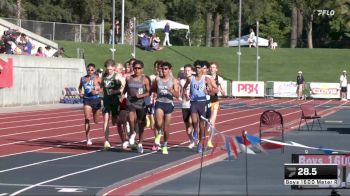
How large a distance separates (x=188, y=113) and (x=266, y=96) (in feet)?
131

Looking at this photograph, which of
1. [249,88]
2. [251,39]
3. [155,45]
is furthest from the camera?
[251,39]

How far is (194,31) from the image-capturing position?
104 meters

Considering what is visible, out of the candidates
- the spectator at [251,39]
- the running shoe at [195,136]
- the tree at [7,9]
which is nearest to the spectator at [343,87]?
the spectator at [251,39]

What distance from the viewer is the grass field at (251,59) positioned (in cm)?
A: 6656

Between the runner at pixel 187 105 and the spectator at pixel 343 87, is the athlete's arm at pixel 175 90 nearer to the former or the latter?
the runner at pixel 187 105

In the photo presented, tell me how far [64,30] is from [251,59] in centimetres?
1464

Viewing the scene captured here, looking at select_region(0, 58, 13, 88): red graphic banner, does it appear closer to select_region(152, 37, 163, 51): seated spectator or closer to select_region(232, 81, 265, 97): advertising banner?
select_region(232, 81, 265, 97): advertising banner

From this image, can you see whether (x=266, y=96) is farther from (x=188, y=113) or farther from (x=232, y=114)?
(x=188, y=113)

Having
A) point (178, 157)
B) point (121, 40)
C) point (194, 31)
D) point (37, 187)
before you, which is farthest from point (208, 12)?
point (37, 187)

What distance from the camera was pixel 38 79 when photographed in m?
45.0

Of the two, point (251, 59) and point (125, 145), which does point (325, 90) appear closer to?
point (251, 59)

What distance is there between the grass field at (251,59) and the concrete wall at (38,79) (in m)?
14.8

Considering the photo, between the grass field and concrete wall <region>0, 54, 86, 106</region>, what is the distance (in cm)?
1484

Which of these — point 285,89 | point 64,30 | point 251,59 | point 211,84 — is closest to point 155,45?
point 251,59
